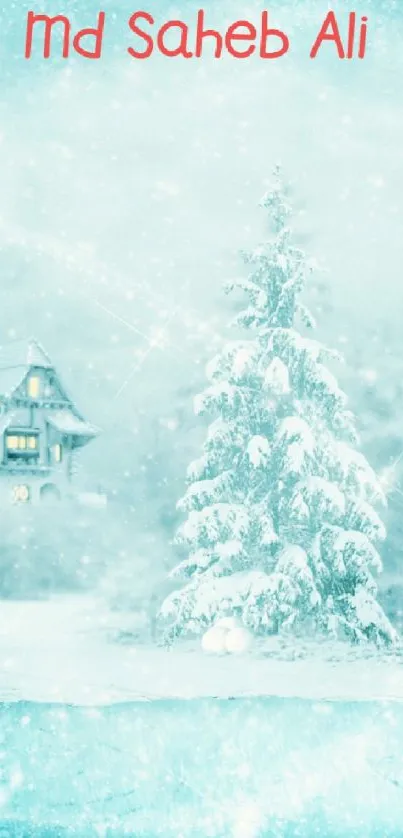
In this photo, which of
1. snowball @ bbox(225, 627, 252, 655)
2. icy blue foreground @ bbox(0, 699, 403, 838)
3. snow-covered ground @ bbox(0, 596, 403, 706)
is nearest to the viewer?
icy blue foreground @ bbox(0, 699, 403, 838)

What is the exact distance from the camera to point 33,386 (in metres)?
7.77

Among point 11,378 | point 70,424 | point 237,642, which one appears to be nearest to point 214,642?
point 237,642

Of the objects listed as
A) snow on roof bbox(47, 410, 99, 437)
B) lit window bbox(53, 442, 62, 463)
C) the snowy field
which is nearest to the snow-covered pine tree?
the snowy field

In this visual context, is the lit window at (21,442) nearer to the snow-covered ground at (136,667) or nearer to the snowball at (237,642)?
the snow-covered ground at (136,667)

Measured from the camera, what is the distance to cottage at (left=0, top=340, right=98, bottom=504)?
301 inches

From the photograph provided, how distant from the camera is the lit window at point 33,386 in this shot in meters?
7.74

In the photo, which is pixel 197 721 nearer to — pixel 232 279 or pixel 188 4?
pixel 232 279

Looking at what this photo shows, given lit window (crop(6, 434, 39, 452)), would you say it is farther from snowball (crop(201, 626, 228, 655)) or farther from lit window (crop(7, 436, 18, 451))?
snowball (crop(201, 626, 228, 655))

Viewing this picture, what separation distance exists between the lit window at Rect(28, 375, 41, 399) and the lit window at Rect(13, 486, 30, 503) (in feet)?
2.24

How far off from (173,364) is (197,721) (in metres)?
2.84

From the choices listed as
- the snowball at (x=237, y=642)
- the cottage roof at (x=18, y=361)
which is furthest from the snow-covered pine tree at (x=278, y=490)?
the cottage roof at (x=18, y=361)

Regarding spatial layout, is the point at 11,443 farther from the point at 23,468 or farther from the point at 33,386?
the point at 33,386

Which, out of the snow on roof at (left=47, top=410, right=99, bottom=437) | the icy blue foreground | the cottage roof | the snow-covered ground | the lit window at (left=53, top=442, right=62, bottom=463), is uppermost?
the cottage roof

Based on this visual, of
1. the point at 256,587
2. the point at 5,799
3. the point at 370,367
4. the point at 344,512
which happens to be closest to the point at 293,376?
the point at 370,367
